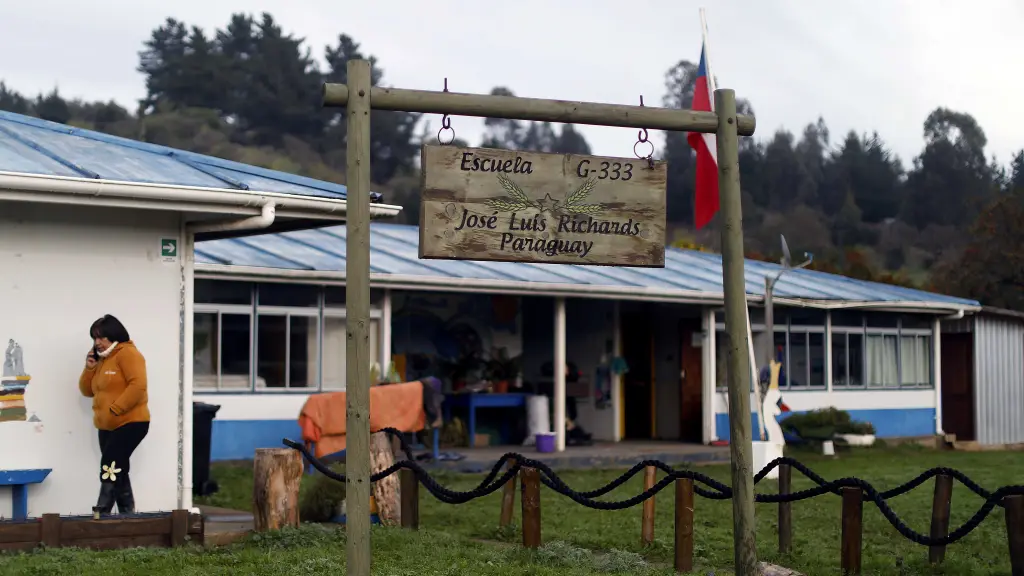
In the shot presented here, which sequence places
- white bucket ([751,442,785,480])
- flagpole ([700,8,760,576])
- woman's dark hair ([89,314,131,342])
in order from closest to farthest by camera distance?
flagpole ([700,8,760,576]), woman's dark hair ([89,314,131,342]), white bucket ([751,442,785,480])

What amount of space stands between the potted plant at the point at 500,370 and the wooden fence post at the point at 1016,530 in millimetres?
11980

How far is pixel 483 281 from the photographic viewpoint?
1850cm

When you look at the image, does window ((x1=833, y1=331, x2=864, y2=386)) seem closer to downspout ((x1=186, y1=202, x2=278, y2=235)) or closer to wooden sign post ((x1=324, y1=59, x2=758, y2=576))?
downspout ((x1=186, y1=202, x2=278, y2=235))

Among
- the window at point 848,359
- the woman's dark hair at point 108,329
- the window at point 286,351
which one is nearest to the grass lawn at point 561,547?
the woman's dark hair at point 108,329

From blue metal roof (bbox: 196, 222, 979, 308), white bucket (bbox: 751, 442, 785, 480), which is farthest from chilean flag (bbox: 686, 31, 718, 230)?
white bucket (bbox: 751, 442, 785, 480)

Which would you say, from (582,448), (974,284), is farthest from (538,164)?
(974,284)

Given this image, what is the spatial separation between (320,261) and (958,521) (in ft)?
28.9

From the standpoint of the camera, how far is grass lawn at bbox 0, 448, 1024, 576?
8.95 m

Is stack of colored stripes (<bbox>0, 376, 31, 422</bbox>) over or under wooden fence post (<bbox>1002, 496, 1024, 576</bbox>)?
over

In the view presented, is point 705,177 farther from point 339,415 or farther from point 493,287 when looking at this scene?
point 493,287

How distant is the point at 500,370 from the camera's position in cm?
2070

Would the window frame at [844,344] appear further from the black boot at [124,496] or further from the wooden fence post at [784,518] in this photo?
the black boot at [124,496]

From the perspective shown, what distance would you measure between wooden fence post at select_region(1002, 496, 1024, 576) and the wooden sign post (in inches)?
85.9

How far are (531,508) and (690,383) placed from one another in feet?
41.4
